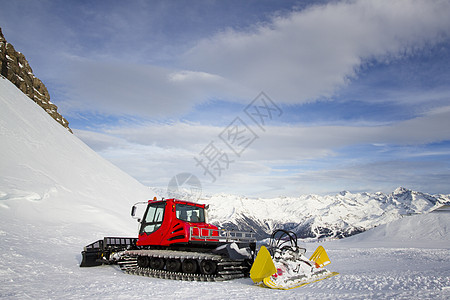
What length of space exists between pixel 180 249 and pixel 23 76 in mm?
66932

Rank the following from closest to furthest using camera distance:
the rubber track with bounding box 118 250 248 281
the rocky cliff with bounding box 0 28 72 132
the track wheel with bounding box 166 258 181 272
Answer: the rubber track with bounding box 118 250 248 281, the track wheel with bounding box 166 258 181 272, the rocky cliff with bounding box 0 28 72 132

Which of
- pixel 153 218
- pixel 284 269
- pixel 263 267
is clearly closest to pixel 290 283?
pixel 284 269

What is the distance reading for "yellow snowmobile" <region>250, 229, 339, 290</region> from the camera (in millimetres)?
8977

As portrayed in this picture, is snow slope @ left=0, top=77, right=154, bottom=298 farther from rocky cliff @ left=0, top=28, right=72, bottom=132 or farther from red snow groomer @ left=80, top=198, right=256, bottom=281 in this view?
rocky cliff @ left=0, top=28, right=72, bottom=132

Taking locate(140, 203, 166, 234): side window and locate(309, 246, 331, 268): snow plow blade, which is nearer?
locate(309, 246, 331, 268): snow plow blade

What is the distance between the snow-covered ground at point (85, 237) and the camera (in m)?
8.21

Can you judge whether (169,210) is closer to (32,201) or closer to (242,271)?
(242,271)

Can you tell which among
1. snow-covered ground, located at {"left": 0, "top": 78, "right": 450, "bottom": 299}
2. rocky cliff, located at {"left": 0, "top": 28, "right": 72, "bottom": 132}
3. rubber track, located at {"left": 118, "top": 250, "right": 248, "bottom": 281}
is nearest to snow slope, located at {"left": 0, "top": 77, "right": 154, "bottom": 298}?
snow-covered ground, located at {"left": 0, "top": 78, "right": 450, "bottom": 299}

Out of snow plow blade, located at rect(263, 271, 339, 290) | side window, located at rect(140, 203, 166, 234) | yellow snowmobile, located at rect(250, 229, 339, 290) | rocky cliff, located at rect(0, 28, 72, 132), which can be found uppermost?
rocky cliff, located at rect(0, 28, 72, 132)

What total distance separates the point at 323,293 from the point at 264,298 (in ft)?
4.84

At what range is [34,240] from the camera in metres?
16.9

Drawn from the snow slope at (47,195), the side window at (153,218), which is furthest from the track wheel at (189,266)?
the snow slope at (47,195)

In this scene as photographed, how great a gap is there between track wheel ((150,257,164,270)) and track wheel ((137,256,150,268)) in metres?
0.34

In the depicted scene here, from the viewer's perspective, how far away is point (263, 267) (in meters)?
9.07
